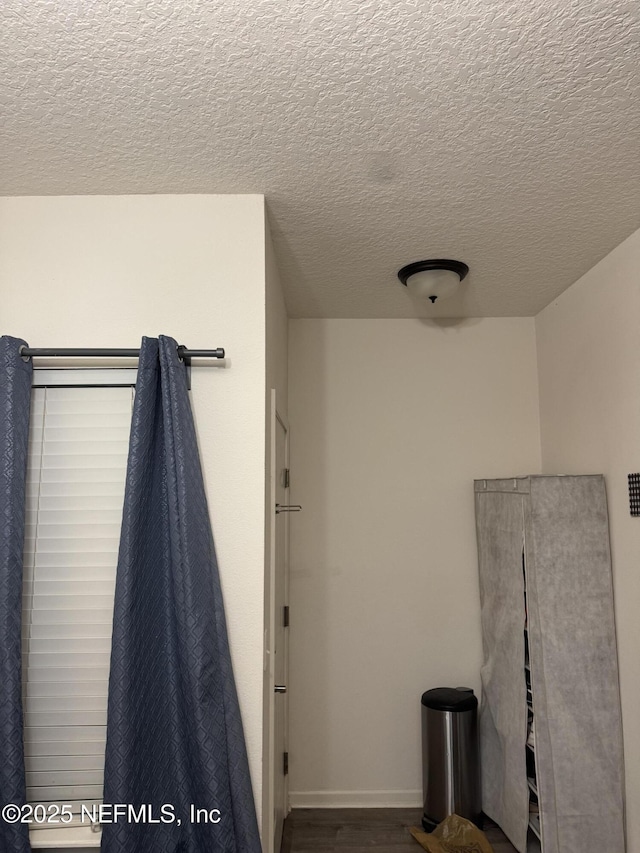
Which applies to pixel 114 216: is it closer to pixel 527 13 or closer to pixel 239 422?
pixel 239 422

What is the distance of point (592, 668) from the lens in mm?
2695

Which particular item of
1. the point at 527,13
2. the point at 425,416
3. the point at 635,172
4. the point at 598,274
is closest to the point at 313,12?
the point at 527,13

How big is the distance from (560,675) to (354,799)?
144 cm

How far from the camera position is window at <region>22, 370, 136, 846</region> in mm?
1984

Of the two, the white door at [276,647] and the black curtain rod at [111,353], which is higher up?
the black curtain rod at [111,353]

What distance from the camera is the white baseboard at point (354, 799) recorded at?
11.1 feet

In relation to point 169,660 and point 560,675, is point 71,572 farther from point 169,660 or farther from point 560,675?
point 560,675

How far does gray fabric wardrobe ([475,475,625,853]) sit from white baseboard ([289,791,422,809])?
52 centimetres

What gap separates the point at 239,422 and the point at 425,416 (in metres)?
1.78

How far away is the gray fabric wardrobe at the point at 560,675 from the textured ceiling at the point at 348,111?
3.94ft

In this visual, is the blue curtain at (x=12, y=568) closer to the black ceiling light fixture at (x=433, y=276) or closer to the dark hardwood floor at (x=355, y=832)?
the dark hardwood floor at (x=355, y=832)

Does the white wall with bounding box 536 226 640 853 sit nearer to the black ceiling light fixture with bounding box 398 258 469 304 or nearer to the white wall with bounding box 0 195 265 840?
the black ceiling light fixture with bounding box 398 258 469 304

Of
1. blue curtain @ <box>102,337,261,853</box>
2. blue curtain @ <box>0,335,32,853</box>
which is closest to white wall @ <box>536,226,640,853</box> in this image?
blue curtain @ <box>102,337,261,853</box>

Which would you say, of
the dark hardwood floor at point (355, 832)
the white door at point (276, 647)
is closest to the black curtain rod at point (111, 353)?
the white door at point (276, 647)
